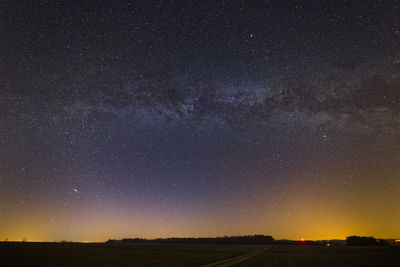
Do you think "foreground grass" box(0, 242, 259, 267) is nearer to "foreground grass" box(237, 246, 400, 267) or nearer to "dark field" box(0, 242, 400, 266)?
"dark field" box(0, 242, 400, 266)

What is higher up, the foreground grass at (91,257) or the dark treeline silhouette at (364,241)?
the foreground grass at (91,257)

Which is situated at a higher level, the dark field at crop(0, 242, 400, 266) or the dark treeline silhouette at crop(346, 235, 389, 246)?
the dark field at crop(0, 242, 400, 266)

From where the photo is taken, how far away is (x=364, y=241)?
17450 cm

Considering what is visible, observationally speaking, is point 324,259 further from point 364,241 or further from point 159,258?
point 364,241

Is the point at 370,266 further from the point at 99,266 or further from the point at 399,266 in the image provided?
the point at 99,266

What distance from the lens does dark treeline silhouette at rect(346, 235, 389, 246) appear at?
551 ft

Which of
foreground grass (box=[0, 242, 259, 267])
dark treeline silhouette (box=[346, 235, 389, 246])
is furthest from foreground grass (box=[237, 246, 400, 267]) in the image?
dark treeline silhouette (box=[346, 235, 389, 246])

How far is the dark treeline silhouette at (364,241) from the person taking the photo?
551 ft

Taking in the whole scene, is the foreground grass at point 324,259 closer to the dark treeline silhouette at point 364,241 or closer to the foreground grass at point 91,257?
the foreground grass at point 91,257

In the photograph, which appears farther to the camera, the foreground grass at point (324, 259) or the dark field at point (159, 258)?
the dark field at point (159, 258)

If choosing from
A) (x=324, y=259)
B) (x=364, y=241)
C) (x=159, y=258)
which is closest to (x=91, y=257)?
(x=159, y=258)

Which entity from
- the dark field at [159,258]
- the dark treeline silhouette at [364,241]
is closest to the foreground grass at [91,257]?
the dark field at [159,258]

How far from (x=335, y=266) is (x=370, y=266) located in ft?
14.7

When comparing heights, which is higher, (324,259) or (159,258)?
(159,258)
